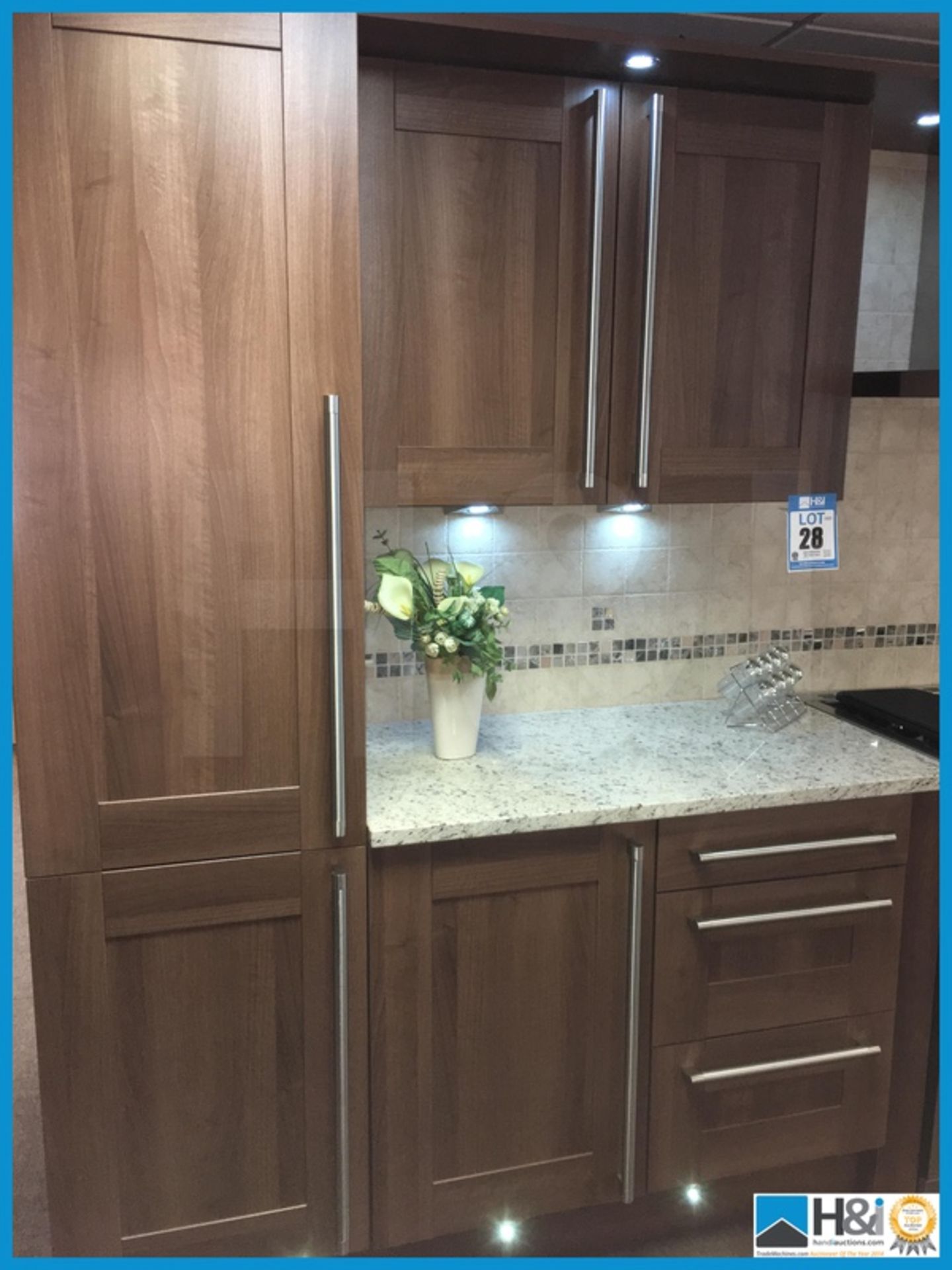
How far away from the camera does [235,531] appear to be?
151cm

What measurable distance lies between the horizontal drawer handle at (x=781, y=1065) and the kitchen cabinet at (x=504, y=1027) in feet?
0.40

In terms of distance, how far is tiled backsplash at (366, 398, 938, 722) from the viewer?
A: 2.21m

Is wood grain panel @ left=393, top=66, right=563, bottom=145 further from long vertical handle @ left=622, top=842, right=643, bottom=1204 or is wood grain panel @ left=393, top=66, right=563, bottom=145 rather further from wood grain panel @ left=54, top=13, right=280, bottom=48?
long vertical handle @ left=622, top=842, right=643, bottom=1204

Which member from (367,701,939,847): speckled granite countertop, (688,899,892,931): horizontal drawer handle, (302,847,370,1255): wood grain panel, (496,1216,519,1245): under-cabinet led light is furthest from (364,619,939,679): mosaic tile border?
(496,1216,519,1245): under-cabinet led light

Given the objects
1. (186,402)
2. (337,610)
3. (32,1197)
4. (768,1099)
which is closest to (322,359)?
(186,402)

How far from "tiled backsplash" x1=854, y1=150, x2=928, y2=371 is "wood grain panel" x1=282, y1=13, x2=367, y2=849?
1389 millimetres

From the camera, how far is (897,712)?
220cm

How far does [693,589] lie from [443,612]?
0.78 m

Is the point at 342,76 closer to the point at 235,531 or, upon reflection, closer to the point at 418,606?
the point at 235,531

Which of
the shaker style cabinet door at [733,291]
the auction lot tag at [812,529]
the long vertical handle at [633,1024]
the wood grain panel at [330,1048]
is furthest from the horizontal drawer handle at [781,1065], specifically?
the shaker style cabinet door at [733,291]

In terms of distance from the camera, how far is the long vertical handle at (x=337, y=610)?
59.4 inches

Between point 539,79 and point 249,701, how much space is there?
119 centimetres

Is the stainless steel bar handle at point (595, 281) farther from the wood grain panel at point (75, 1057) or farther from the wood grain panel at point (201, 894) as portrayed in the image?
the wood grain panel at point (75, 1057)

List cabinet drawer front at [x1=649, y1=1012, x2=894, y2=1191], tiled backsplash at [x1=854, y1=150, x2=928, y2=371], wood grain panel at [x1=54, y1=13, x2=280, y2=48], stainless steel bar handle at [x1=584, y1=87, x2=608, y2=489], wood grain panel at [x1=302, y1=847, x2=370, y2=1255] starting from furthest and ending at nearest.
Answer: tiled backsplash at [x1=854, y1=150, x2=928, y2=371] < cabinet drawer front at [x1=649, y1=1012, x2=894, y2=1191] < stainless steel bar handle at [x1=584, y1=87, x2=608, y2=489] < wood grain panel at [x1=302, y1=847, x2=370, y2=1255] < wood grain panel at [x1=54, y1=13, x2=280, y2=48]
